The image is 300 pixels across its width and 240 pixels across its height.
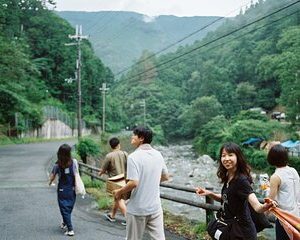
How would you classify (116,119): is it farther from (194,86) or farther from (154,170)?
(154,170)

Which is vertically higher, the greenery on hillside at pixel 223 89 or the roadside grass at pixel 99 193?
the greenery on hillside at pixel 223 89

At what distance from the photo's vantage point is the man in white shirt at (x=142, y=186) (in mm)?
4469

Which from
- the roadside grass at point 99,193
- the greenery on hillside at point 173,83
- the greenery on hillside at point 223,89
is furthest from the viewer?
the greenery on hillside at point 223,89

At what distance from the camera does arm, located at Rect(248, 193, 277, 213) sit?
3.35 meters

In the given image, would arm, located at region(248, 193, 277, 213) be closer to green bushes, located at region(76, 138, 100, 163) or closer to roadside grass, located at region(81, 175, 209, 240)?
roadside grass, located at region(81, 175, 209, 240)

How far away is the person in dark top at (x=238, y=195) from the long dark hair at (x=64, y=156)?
355 cm

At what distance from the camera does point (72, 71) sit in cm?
6191

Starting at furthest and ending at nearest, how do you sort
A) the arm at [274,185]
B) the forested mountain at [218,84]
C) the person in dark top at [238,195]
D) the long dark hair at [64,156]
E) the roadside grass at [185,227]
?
the forested mountain at [218,84], the roadside grass at [185,227], the long dark hair at [64,156], the arm at [274,185], the person in dark top at [238,195]

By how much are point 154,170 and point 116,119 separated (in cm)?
7443

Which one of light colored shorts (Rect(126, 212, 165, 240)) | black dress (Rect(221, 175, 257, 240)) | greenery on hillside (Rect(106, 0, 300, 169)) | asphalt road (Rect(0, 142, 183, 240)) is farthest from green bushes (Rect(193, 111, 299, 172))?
black dress (Rect(221, 175, 257, 240))

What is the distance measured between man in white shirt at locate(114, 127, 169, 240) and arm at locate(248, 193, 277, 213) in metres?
1.33

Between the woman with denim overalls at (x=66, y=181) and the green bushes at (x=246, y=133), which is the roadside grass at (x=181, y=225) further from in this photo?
the green bushes at (x=246, y=133)

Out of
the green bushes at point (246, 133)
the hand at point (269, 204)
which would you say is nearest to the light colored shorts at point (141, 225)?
the hand at point (269, 204)

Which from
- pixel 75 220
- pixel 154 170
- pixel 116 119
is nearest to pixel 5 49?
pixel 75 220
